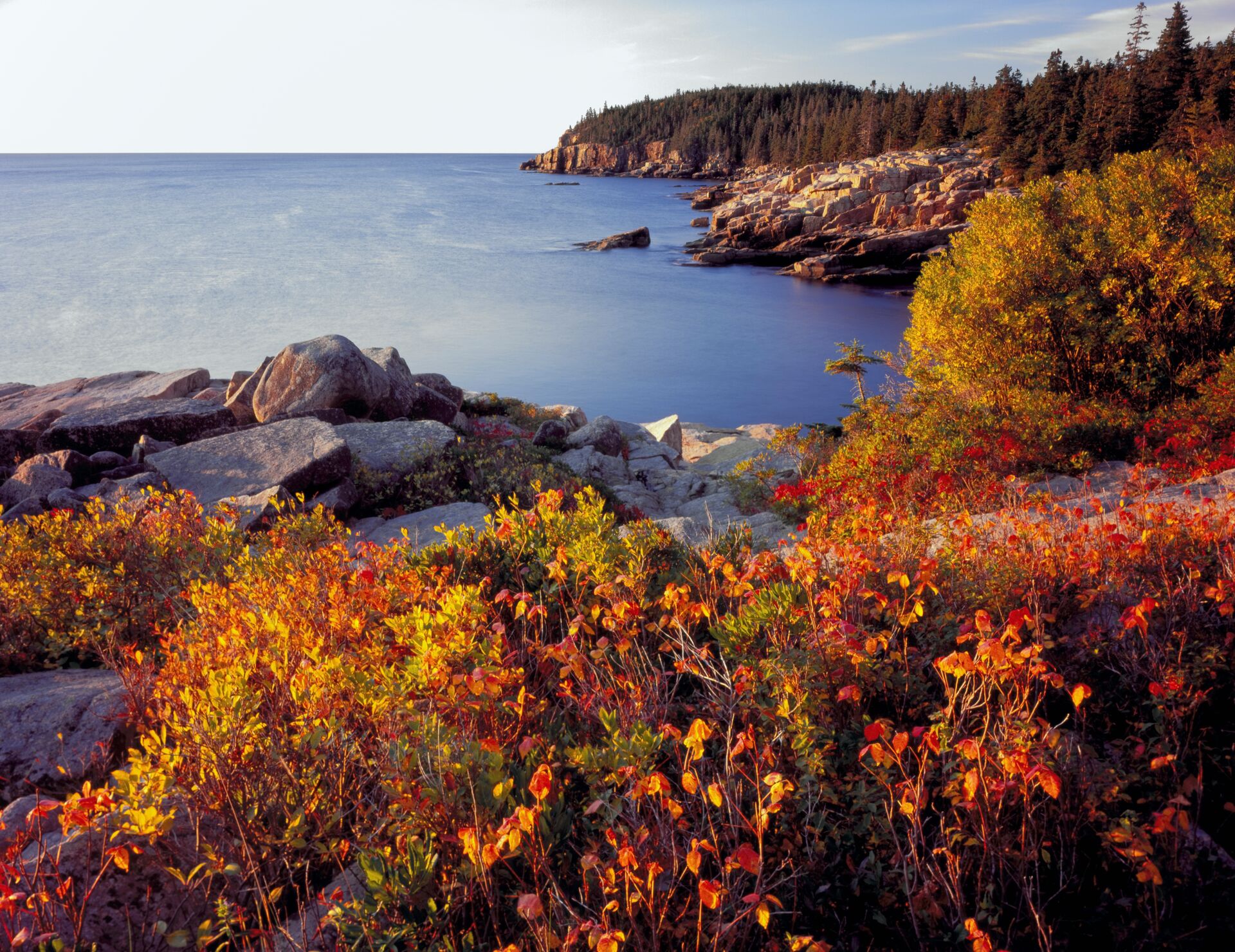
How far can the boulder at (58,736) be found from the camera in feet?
14.4

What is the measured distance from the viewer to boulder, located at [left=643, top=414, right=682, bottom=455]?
1997cm

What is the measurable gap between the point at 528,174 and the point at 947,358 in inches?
7803

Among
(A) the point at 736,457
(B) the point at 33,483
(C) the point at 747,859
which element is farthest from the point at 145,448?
(A) the point at 736,457

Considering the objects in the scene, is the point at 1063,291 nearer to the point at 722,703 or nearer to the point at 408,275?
the point at 722,703

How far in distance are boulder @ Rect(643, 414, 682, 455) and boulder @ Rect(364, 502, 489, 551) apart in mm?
9831

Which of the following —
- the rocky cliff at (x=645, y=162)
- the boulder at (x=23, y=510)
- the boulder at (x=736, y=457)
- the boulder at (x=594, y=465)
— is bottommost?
the boulder at (x=736, y=457)

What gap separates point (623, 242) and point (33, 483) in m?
62.5

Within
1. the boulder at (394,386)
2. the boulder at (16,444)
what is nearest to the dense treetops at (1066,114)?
the boulder at (394,386)

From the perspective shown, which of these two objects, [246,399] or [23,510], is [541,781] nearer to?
[23,510]

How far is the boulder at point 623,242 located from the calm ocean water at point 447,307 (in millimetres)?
2000

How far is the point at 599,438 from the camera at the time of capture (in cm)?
Answer: 1617

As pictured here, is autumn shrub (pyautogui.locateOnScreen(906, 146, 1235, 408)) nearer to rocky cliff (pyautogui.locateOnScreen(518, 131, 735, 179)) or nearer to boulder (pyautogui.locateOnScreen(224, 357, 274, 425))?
boulder (pyautogui.locateOnScreen(224, 357, 274, 425))

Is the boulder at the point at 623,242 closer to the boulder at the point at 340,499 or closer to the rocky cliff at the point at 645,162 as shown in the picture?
the boulder at the point at 340,499

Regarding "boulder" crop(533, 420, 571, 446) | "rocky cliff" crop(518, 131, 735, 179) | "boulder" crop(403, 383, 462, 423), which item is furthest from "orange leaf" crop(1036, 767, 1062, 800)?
"rocky cliff" crop(518, 131, 735, 179)
